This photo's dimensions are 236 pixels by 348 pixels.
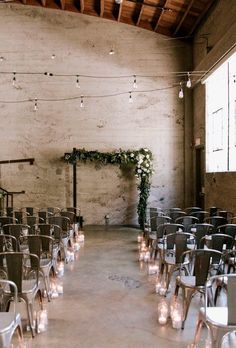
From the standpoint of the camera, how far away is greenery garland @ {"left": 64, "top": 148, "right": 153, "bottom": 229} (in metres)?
11.9

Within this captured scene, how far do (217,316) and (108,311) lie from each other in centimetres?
175

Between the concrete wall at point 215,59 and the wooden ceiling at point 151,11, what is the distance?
0.42 metres

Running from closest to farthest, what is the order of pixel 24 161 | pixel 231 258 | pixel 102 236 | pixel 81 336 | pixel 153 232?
pixel 81 336
pixel 231 258
pixel 153 232
pixel 102 236
pixel 24 161

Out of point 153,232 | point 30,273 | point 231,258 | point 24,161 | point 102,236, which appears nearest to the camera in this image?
point 30,273

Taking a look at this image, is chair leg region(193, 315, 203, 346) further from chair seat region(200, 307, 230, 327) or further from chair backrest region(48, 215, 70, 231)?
chair backrest region(48, 215, 70, 231)

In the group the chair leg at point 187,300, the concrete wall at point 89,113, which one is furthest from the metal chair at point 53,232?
the concrete wall at point 89,113

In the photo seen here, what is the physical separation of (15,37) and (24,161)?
4050mm

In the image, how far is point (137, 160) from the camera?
12.0 m

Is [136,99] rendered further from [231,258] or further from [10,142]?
[231,258]

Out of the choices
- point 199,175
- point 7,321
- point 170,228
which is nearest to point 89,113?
point 199,175

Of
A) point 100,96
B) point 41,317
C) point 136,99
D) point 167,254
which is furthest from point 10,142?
point 41,317

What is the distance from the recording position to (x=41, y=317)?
438cm

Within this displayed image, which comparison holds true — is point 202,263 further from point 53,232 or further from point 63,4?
point 63,4

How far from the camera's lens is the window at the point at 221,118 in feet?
31.5
